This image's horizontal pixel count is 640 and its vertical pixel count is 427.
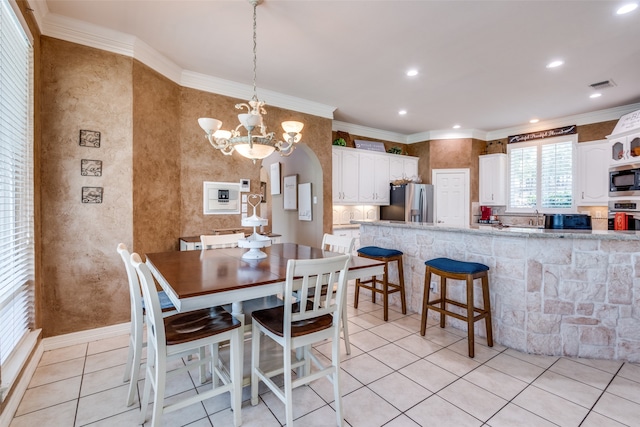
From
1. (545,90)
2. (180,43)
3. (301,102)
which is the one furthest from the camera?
(301,102)

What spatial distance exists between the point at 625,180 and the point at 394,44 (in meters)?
3.97

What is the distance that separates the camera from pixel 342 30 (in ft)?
9.11

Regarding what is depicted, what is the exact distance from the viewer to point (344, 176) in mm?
5645

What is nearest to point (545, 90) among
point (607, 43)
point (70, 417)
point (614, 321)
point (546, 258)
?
point (607, 43)

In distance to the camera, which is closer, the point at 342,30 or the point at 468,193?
the point at 342,30

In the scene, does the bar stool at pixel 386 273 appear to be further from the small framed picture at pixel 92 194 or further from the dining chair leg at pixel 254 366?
the small framed picture at pixel 92 194

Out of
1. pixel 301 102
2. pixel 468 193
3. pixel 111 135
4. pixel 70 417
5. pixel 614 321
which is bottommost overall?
pixel 70 417

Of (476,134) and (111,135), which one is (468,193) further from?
(111,135)

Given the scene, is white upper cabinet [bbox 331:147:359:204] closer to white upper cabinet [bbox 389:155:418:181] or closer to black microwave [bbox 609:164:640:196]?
white upper cabinet [bbox 389:155:418:181]

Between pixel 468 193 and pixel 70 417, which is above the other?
pixel 468 193

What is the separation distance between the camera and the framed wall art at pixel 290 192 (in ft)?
19.1

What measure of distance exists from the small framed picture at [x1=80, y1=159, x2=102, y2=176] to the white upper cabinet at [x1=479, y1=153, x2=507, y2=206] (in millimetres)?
6595

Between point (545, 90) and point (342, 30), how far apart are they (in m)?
3.18

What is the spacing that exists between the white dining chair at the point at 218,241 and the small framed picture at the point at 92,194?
101 cm
